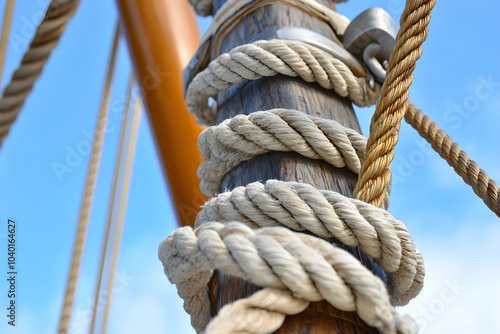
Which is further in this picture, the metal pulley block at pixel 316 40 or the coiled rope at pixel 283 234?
the metal pulley block at pixel 316 40

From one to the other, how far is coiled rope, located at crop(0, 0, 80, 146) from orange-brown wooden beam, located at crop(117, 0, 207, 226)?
1.76 feet

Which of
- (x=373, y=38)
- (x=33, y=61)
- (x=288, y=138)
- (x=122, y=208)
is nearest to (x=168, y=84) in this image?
(x=33, y=61)

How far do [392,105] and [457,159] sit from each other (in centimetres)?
35

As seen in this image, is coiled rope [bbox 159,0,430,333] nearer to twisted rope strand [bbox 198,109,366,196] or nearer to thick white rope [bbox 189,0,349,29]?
twisted rope strand [bbox 198,109,366,196]

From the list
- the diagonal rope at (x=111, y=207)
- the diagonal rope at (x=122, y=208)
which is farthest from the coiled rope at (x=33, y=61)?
the diagonal rope at (x=122, y=208)

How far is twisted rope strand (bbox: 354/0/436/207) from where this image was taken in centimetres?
51

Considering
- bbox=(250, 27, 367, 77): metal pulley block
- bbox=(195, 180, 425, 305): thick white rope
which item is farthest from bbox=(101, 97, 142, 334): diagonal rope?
bbox=(195, 180, 425, 305): thick white rope

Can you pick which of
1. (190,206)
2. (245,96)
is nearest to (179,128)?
(190,206)

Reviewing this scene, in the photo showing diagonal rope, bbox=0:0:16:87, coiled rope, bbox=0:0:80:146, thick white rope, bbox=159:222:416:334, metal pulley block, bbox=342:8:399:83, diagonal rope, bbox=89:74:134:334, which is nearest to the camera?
thick white rope, bbox=159:222:416:334

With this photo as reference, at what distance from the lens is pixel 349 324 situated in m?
0.43

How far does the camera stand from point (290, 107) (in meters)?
0.64

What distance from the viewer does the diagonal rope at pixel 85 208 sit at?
5.15 feet

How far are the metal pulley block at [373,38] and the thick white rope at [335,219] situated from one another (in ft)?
1.17

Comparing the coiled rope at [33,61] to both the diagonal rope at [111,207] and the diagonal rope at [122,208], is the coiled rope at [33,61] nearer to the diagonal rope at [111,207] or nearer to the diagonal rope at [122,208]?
the diagonal rope at [111,207]
